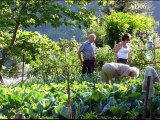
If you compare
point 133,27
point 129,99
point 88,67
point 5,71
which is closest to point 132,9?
point 133,27

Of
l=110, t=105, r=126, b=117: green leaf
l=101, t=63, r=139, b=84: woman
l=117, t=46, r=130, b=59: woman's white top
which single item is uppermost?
l=117, t=46, r=130, b=59: woman's white top

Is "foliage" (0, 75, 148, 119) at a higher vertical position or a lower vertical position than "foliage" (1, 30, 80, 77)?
lower

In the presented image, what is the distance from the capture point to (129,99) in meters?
6.55

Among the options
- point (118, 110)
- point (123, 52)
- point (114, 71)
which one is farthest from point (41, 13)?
point (118, 110)

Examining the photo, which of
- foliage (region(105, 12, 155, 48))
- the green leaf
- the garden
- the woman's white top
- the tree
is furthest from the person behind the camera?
foliage (region(105, 12, 155, 48))

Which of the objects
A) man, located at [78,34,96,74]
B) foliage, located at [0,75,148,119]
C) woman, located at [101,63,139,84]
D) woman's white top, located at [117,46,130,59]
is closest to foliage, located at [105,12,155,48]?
man, located at [78,34,96,74]

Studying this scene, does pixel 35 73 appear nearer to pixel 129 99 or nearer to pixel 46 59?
pixel 46 59

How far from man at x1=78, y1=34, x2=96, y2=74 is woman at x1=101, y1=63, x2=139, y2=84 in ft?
6.46

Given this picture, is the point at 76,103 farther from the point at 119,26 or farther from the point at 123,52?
the point at 119,26

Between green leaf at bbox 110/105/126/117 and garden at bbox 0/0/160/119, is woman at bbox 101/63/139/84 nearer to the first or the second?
garden at bbox 0/0/160/119

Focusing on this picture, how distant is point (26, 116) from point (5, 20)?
20.1ft

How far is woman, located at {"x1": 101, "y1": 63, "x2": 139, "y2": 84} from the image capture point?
9164mm

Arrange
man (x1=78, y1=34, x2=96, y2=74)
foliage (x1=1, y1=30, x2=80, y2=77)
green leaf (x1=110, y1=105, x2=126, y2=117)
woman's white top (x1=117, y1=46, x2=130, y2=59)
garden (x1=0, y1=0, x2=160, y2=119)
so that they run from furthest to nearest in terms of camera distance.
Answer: foliage (x1=1, y1=30, x2=80, y2=77), man (x1=78, y1=34, x2=96, y2=74), woman's white top (x1=117, y1=46, x2=130, y2=59), garden (x1=0, y1=0, x2=160, y2=119), green leaf (x1=110, y1=105, x2=126, y2=117)

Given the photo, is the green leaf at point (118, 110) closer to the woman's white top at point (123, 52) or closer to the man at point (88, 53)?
the woman's white top at point (123, 52)
